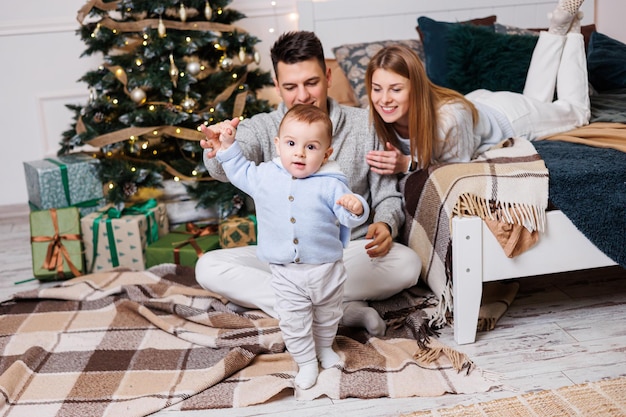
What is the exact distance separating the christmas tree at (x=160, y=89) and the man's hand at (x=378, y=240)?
0.87 m

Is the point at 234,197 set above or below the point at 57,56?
below

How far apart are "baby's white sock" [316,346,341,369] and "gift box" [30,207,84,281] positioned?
3.99ft

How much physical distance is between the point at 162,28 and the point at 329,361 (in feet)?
5.21

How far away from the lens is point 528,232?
183 centimetres

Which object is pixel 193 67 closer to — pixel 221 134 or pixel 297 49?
pixel 297 49

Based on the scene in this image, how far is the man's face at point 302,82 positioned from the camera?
6.60 ft

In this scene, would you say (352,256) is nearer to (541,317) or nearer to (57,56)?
(541,317)

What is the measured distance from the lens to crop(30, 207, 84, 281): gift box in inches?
102

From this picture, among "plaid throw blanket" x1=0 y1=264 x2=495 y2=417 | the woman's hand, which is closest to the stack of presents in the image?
"plaid throw blanket" x1=0 y1=264 x2=495 y2=417

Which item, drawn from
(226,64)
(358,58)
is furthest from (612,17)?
(226,64)

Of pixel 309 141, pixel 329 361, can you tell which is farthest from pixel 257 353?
pixel 309 141

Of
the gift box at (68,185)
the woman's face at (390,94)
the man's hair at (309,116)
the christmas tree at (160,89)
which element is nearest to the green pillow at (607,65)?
the woman's face at (390,94)

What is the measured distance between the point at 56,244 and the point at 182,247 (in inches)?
18.4

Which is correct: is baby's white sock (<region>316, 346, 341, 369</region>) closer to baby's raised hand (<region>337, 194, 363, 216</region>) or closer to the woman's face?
baby's raised hand (<region>337, 194, 363, 216</region>)
